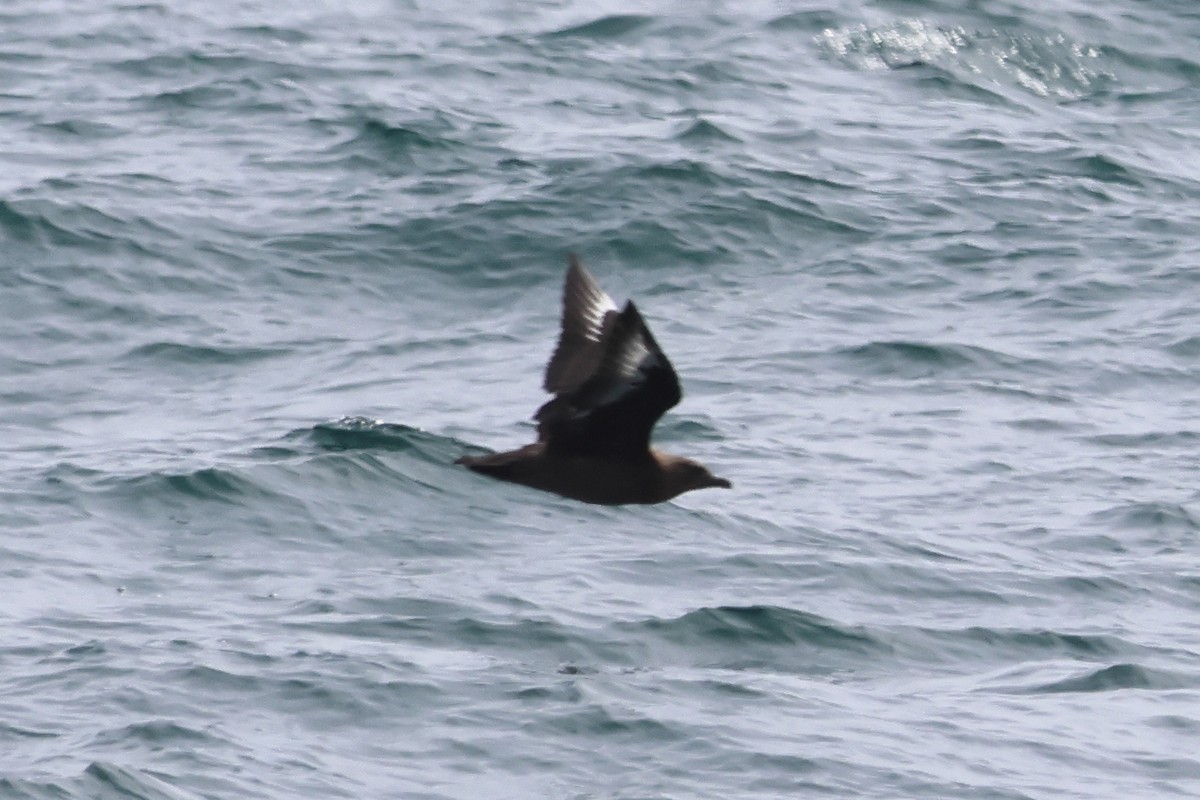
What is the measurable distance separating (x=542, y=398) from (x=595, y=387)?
13.2 ft

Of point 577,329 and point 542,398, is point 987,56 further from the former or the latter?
point 577,329

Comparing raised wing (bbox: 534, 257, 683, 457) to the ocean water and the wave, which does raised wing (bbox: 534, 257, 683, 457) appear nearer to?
the ocean water

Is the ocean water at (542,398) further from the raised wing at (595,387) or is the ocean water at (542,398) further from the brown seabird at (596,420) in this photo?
the raised wing at (595,387)

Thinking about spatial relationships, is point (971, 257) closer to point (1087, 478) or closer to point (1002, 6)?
point (1087, 478)

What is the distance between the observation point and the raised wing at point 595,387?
8492mm

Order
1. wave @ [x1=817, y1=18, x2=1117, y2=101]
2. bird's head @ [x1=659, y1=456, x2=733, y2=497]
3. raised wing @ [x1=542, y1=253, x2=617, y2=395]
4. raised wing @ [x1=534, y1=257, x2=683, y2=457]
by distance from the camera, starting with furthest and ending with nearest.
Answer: wave @ [x1=817, y1=18, x2=1117, y2=101], bird's head @ [x1=659, y1=456, x2=733, y2=497], raised wing @ [x1=542, y1=253, x2=617, y2=395], raised wing @ [x1=534, y1=257, x2=683, y2=457]

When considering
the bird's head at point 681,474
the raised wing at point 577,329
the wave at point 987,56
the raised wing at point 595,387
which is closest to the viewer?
the raised wing at point 595,387

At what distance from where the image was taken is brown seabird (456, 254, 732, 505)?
8.52 meters

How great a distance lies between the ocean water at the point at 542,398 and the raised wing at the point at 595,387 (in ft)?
3.43

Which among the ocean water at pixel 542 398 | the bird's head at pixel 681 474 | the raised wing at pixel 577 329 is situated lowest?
the ocean water at pixel 542 398

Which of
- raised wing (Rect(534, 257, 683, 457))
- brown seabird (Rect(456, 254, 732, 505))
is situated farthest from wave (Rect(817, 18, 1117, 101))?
raised wing (Rect(534, 257, 683, 457))

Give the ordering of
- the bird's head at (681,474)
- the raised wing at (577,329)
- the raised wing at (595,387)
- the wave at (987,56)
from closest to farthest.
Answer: the raised wing at (595,387), the raised wing at (577,329), the bird's head at (681,474), the wave at (987,56)

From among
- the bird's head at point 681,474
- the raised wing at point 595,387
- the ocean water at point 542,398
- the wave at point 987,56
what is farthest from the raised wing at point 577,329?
the wave at point 987,56

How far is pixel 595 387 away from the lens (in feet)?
28.5
